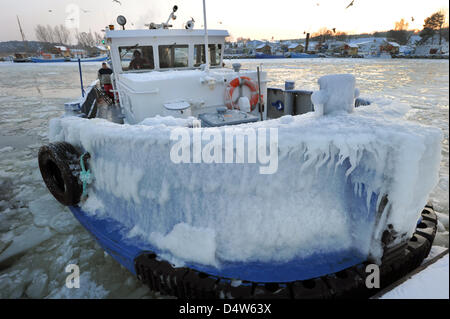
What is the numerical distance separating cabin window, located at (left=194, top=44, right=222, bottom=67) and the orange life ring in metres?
1.60

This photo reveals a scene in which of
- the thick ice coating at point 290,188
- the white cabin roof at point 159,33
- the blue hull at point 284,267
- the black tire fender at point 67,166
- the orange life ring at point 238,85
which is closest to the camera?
the thick ice coating at point 290,188

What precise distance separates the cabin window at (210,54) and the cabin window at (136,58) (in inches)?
41.2

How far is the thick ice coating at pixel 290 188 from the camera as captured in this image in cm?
190

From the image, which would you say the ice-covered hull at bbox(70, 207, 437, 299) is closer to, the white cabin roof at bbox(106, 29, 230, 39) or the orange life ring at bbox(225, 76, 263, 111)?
the orange life ring at bbox(225, 76, 263, 111)

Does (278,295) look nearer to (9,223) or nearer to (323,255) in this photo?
(323,255)

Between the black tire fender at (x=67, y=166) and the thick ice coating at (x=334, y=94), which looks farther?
the black tire fender at (x=67, y=166)

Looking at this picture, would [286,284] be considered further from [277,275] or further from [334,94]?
[334,94]

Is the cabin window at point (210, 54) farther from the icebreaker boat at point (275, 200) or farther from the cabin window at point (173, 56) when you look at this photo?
the icebreaker boat at point (275, 200)

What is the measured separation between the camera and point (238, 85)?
522 cm

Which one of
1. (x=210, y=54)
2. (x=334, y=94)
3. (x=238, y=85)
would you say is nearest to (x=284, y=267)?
(x=334, y=94)

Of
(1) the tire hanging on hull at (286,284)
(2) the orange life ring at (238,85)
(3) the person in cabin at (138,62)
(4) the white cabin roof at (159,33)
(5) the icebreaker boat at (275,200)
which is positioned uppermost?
(4) the white cabin roof at (159,33)

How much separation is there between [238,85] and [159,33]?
2095 mm

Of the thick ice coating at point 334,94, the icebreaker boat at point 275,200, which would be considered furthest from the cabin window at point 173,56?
the thick ice coating at point 334,94
